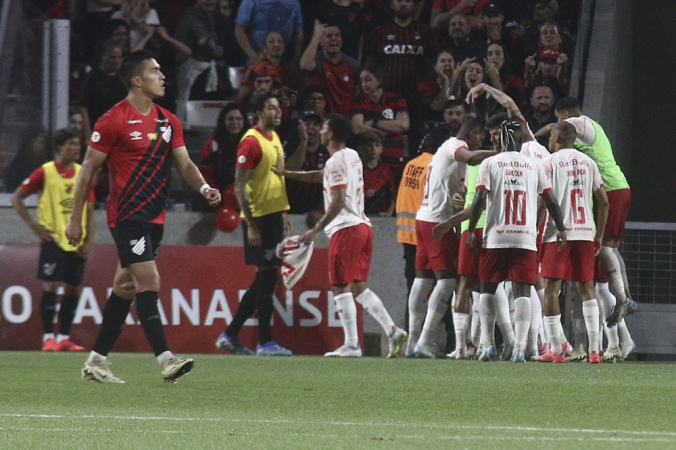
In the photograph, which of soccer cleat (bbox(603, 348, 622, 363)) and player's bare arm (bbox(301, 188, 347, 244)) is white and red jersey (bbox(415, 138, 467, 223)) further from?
soccer cleat (bbox(603, 348, 622, 363))

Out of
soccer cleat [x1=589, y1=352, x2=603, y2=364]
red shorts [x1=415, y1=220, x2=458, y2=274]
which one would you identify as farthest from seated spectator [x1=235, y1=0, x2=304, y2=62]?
soccer cleat [x1=589, y1=352, x2=603, y2=364]

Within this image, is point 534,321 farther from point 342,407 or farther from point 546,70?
point 342,407

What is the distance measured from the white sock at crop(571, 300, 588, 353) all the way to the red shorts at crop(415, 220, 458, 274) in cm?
121

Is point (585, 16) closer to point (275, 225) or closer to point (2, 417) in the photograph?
point (275, 225)

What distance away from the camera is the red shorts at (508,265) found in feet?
38.2

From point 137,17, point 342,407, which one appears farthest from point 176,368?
point 137,17

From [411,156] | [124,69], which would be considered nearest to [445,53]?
[411,156]

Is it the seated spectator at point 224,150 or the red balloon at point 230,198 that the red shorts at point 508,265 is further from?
the seated spectator at point 224,150

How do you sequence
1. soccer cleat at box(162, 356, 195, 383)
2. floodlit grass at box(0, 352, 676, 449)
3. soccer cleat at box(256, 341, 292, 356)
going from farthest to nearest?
1. soccer cleat at box(256, 341, 292, 356)
2. soccer cleat at box(162, 356, 195, 383)
3. floodlit grass at box(0, 352, 676, 449)

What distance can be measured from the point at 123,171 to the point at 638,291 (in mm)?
6615

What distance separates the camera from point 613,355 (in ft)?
40.1

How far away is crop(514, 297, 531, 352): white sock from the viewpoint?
11.7 meters

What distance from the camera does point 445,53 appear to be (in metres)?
15.9

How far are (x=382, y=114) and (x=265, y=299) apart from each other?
3486 millimetres
